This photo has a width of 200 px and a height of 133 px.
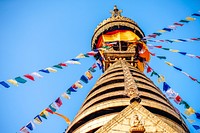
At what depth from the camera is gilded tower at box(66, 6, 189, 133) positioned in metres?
8.20

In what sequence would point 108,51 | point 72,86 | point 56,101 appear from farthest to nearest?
point 108,51
point 72,86
point 56,101

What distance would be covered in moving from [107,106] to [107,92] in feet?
8.75

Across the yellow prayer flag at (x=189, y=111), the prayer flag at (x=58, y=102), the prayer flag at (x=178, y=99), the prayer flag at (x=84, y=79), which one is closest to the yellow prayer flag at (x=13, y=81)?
the prayer flag at (x=58, y=102)

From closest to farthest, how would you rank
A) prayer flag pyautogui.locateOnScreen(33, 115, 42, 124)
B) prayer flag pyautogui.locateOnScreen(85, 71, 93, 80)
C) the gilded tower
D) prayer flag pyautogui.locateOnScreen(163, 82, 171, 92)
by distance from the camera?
the gilded tower, prayer flag pyautogui.locateOnScreen(33, 115, 42, 124), prayer flag pyautogui.locateOnScreen(163, 82, 171, 92), prayer flag pyautogui.locateOnScreen(85, 71, 93, 80)

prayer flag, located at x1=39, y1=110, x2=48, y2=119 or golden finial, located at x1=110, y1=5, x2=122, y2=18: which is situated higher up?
golden finial, located at x1=110, y1=5, x2=122, y2=18

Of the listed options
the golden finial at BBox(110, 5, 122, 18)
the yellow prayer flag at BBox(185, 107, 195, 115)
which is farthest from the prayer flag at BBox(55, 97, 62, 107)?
the golden finial at BBox(110, 5, 122, 18)

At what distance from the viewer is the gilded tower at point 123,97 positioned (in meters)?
8.20

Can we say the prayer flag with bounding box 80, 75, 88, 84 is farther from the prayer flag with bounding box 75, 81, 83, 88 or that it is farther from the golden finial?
the golden finial

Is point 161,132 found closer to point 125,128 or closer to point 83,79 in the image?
point 125,128

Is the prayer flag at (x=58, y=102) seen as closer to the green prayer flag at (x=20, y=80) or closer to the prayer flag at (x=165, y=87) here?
the green prayer flag at (x=20, y=80)

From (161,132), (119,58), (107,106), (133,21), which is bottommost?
(161,132)

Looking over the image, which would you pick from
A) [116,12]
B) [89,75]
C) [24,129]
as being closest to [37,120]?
[24,129]

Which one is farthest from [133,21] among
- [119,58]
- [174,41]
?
[174,41]

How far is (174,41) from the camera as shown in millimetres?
18609
